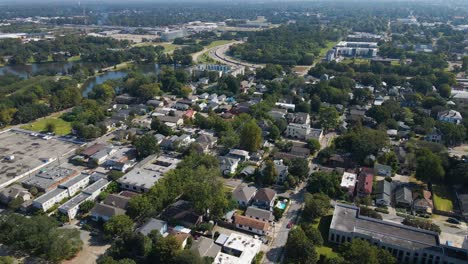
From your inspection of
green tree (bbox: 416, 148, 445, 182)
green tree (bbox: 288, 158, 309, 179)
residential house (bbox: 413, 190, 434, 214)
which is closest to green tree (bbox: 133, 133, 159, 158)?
green tree (bbox: 288, 158, 309, 179)

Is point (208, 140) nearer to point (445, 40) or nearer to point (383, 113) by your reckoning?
point (383, 113)

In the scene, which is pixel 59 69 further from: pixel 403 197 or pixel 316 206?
pixel 403 197

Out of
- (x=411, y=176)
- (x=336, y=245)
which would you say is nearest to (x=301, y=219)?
(x=336, y=245)

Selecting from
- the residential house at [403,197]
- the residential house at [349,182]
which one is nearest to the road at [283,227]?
the residential house at [349,182]

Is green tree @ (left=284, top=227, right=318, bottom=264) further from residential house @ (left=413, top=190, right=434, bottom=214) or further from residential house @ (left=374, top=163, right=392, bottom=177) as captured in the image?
residential house @ (left=374, top=163, right=392, bottom=177)

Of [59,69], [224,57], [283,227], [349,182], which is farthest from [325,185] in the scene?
[59,69]

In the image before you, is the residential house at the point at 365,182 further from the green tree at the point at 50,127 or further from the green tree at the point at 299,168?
the green tree at the point at 50,127
